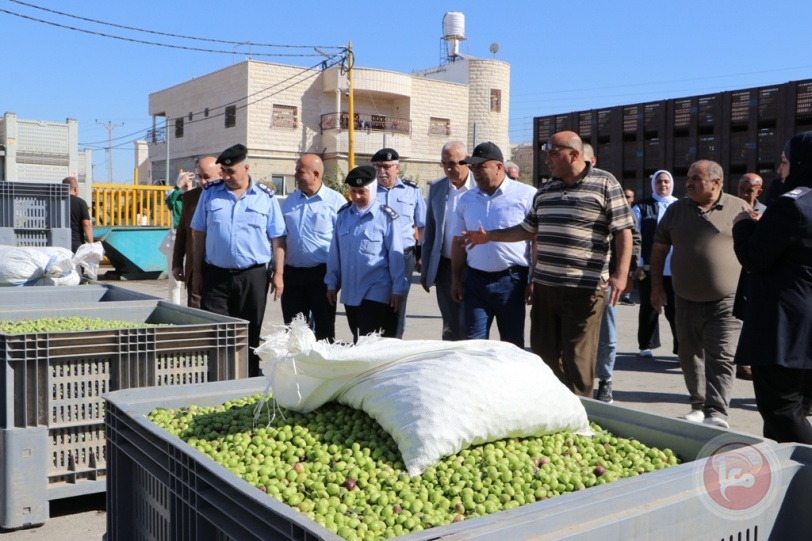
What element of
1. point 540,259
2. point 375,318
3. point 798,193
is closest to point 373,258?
point 375,318

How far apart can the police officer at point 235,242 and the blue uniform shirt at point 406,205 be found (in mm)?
981

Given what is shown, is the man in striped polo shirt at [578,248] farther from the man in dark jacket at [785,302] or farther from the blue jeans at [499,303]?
the man in dark jacket at [785,302]

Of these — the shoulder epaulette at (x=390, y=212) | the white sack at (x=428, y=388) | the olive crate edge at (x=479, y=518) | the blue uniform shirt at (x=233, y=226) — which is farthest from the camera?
the shoulder epaulette at (x=390, y=212)

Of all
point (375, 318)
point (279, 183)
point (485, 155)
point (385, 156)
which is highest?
point (279, 183)

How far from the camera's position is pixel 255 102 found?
4062cm

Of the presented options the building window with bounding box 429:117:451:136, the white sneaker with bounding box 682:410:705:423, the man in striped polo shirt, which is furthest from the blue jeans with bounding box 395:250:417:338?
the building window with bounding box 429:117:451:136

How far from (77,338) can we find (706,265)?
4.20 m

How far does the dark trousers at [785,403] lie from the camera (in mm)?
3872

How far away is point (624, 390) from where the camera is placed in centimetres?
734

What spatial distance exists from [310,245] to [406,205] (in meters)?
0.88

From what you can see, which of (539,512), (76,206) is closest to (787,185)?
(539,512)

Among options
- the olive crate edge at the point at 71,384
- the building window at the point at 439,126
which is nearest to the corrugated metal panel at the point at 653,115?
the olive crate edge at the point at 71,384

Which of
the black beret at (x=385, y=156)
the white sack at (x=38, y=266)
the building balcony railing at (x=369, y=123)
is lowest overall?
the white sack at (x=38, y=266)

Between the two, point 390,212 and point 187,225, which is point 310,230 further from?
point 187,225
